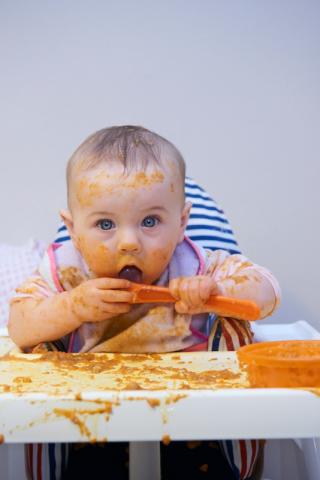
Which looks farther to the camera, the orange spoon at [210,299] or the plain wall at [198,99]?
the plain wall at [198,99]

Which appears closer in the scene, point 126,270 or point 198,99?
point 126,270

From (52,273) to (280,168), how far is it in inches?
35.3

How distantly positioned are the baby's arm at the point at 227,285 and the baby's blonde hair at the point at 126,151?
5.8 inches

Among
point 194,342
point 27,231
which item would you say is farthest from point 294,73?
point 194,342

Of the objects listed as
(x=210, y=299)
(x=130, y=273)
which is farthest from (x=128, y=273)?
(x=210, y=299)

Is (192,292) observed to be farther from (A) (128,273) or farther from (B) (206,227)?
(B) (206,227)

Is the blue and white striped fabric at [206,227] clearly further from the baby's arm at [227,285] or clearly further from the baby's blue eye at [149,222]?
the baby's blue eye at [149,222]

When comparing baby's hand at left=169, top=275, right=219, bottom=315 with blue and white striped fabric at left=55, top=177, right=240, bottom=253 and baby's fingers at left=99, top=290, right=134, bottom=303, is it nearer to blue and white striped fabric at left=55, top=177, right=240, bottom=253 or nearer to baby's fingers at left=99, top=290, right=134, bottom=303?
baby's fingers at left=99, top=290, right=134, bottom=303

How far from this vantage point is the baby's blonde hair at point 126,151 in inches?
33.4

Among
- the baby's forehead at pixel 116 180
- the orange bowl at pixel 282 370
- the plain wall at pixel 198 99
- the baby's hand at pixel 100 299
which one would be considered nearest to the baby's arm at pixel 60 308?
the baby's hand at pixel 100 299

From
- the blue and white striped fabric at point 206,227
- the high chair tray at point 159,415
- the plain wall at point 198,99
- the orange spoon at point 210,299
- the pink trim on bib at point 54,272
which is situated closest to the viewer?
the high chair tray at point 159,415

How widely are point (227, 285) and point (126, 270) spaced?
0.13m

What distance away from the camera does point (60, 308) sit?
87 centimetres

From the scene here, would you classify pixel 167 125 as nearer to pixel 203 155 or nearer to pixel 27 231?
pixel 203 155
